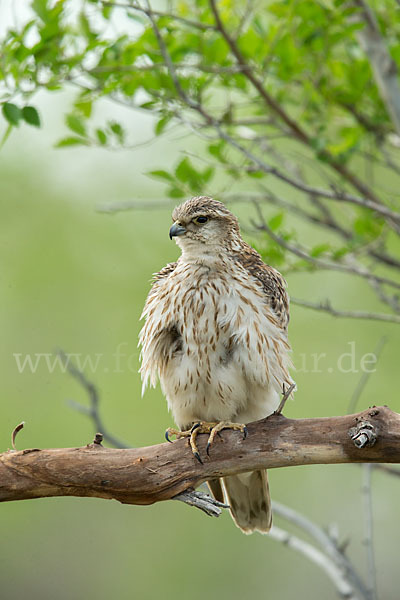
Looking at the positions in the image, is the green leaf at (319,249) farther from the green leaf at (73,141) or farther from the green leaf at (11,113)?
the green leaf at (11,113)

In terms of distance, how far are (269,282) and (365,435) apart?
135 cm

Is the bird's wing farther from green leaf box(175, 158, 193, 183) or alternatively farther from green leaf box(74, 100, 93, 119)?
green leaf box(74, 100, 93, 119)

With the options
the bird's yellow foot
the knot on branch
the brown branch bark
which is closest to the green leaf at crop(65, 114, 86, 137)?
the bird's yellow foot

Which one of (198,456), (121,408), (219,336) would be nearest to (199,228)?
(219,336)

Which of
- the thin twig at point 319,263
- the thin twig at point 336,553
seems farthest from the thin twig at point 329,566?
the thin twig at point 319,263

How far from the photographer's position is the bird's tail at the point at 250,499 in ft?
13.2

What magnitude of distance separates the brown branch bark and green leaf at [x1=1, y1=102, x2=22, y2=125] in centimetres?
152

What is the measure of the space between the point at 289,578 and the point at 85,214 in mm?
5328

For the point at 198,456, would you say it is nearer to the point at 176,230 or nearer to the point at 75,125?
the point at 176,230

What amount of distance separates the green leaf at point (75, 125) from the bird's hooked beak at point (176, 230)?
886mm

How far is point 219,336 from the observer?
146 inches

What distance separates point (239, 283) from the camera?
3.80 metres

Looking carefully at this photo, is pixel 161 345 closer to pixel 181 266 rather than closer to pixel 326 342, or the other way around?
pixel 181 266

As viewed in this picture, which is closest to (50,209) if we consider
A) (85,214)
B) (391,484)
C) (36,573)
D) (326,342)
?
(85,214)
